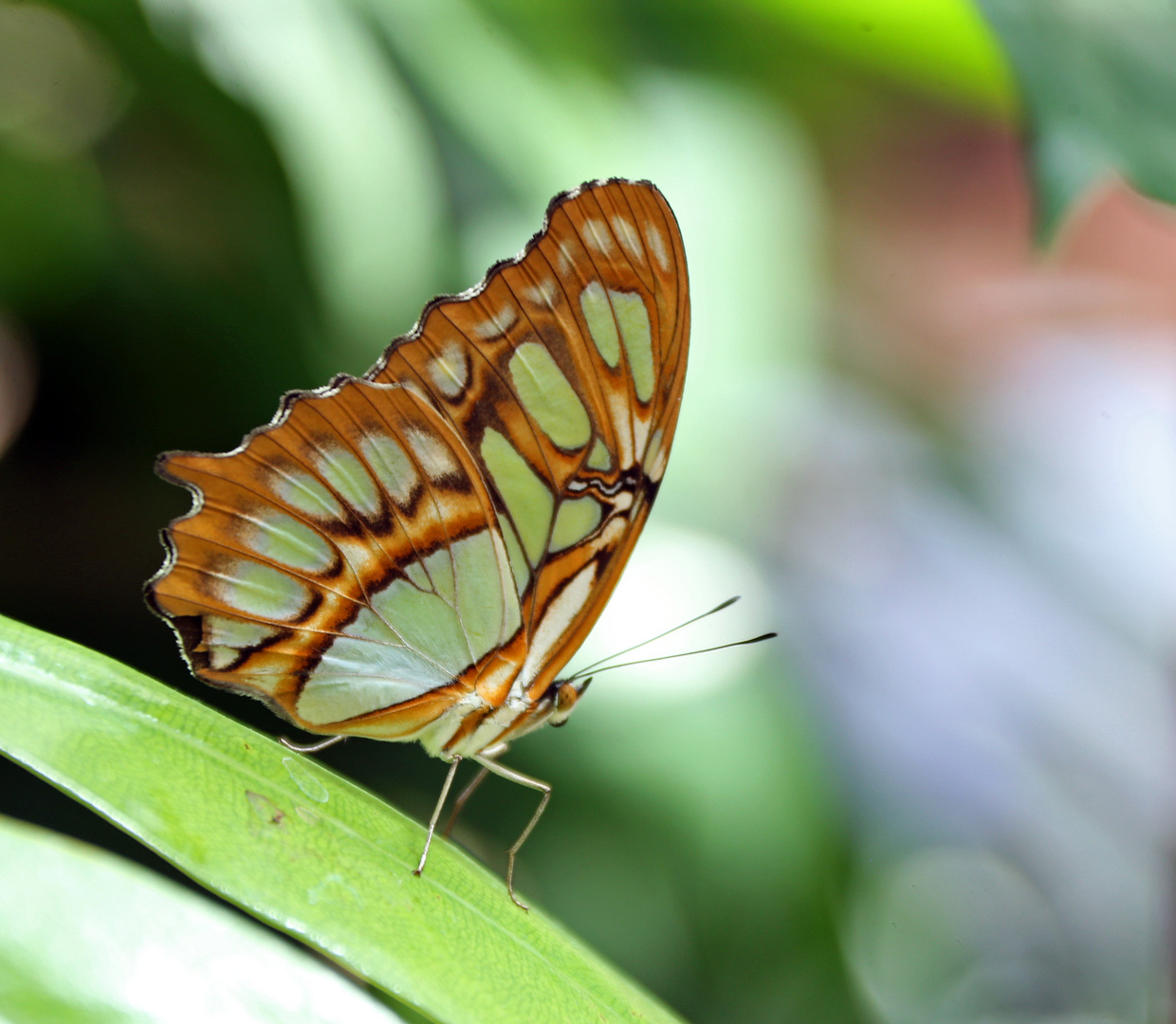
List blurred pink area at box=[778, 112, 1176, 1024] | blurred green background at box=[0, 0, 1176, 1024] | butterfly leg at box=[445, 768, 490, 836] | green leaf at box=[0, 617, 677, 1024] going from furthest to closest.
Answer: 1. blurred pink area at box=[778, 112, 1176, 1024]
2. blurred green background at box=[0, 0, 1176, 1024]
3. butterfly leg at box=[445, 768, 490, 836]
4. green leaf at box=[0, 617, 677, 1024]

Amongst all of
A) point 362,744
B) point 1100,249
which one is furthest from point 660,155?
point 1100,249

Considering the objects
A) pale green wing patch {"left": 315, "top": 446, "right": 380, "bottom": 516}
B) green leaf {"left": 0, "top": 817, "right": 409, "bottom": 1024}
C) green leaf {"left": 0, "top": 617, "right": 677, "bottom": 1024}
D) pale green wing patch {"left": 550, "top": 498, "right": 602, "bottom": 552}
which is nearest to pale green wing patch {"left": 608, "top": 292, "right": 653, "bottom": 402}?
pale green wing patch {"left": 550, "top": 498, "right": 602, "bottom": 552}

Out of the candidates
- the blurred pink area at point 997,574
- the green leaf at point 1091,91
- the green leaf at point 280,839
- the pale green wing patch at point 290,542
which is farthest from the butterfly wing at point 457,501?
the blurred pink area at point 997,574

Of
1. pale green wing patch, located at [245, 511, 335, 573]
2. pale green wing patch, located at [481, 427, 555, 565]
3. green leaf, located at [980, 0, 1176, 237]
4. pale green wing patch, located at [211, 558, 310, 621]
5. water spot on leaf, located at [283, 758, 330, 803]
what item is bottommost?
water spot on leaf, located at [283, 758, 330, 803]

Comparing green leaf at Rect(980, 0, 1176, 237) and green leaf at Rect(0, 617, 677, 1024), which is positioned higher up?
green leaf at Rect(980, 0, 1176, 237)

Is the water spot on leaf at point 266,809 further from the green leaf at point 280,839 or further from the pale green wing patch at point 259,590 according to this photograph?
the pale green wing patch at point 259,590

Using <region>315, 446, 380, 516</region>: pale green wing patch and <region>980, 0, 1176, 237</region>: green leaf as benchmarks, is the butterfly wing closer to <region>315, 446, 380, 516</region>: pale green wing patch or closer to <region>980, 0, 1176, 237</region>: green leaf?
<region>315, 446, 380, 516</region>: pale green wing patch
